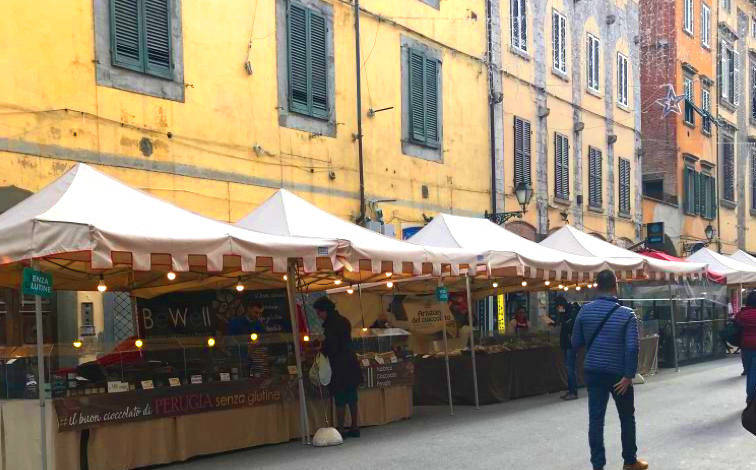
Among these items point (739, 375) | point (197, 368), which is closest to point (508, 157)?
point (739, 375)

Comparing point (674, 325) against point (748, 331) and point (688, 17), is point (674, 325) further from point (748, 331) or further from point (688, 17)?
point (688, 17)

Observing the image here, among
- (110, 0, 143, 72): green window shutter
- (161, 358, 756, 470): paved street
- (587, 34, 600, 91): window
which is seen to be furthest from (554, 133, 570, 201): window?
(110, 0, 143, 72): green window shutter

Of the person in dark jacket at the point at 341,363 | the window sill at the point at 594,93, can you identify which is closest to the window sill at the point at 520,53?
the window sill at the point at 594,93

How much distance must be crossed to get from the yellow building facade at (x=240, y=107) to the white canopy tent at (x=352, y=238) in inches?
101

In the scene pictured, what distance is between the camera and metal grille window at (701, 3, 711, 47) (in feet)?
110

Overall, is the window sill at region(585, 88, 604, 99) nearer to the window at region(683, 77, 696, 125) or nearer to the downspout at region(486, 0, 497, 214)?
the downspout at region(486, 0, 497, 214)

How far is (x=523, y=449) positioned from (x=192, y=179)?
664cm

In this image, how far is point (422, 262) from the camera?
430 inches

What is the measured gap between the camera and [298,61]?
49.5 ft

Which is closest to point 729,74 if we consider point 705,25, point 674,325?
point 705,25

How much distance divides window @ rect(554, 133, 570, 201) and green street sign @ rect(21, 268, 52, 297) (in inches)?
690

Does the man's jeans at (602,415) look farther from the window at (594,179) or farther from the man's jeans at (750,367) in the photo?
the window at (594,179)

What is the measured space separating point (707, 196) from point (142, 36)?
27.2 metres

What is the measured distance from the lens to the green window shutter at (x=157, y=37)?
41.0 ft
